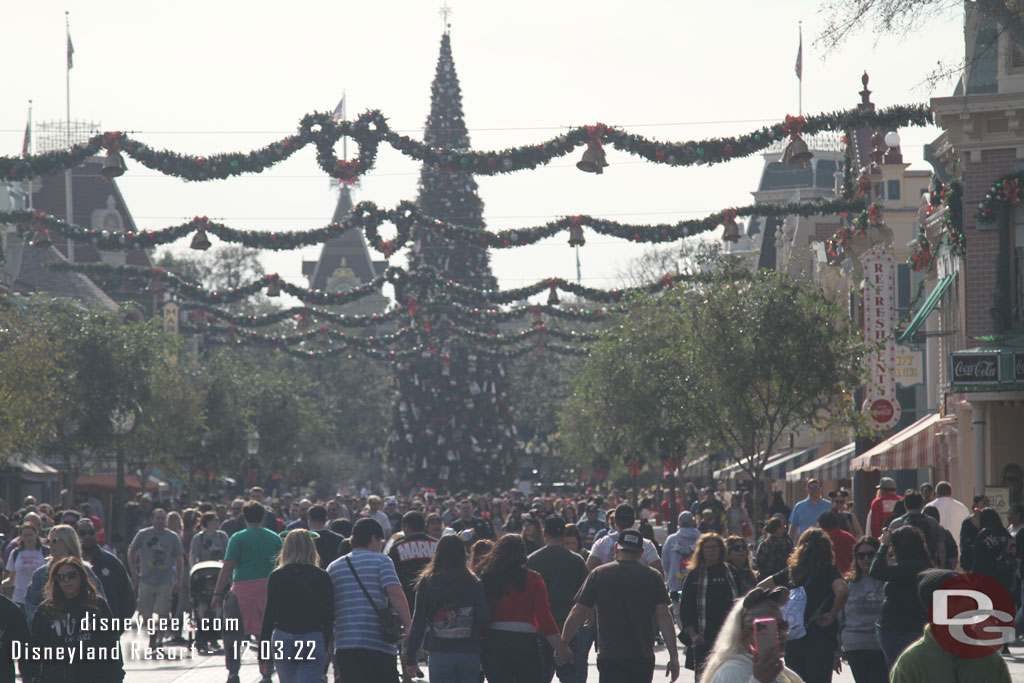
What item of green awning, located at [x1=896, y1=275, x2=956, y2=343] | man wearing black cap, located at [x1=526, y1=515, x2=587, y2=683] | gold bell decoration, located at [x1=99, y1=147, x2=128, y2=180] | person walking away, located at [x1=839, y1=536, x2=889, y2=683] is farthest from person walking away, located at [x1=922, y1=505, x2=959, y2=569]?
gold bell decoration, located at [x1=99, y1=147, x2=128, y2=180]

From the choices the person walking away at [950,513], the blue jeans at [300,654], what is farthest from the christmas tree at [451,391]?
the blue jeans at [300,654]

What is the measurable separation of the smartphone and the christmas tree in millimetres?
49065

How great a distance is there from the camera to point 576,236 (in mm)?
27312

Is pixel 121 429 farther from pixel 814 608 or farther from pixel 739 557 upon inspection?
pixel 814 608

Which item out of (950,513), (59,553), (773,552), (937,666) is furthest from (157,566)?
(937,666)

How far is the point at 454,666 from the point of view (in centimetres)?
1028

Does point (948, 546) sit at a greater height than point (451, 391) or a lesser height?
greater

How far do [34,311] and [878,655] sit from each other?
3499 cm

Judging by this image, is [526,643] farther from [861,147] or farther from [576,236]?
[861,147]

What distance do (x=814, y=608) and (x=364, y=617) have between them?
3158 mm

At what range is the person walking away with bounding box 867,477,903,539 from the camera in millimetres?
20219

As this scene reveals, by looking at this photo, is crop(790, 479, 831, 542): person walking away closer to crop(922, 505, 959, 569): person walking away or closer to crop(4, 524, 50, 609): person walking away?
crop(922, 505, 959, 569): person walking away

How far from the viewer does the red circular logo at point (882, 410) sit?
1131 inches

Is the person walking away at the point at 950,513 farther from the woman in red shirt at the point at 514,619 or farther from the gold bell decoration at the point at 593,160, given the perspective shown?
the woman in red shirt at the point at 514,619
